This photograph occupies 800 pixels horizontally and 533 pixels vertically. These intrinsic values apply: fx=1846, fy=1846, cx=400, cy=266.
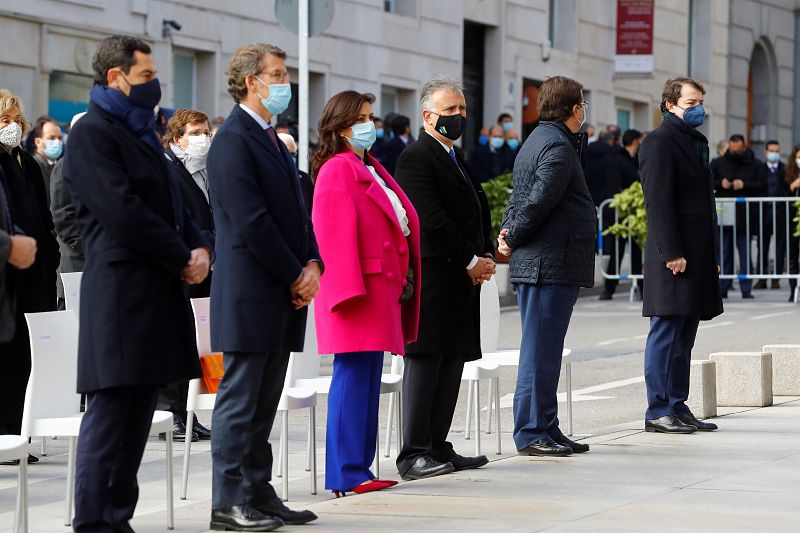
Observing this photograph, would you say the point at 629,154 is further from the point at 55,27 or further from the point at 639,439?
the point at 639,439

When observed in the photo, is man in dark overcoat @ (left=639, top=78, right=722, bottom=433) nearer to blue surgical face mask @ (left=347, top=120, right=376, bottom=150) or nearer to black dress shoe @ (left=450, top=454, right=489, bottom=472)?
black dress shoe @ (left=450, top=454, right=489, bottom=472)

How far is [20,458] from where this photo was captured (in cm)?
707

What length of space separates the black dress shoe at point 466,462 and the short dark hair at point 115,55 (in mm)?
3208

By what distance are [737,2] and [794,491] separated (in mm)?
37120

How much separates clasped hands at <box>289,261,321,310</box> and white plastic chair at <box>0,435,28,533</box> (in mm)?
1280

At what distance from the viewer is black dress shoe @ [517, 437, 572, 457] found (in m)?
10.0

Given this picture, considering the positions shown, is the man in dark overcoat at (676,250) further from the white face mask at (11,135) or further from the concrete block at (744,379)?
the white face mask at (11,135)

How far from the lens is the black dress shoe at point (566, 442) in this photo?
10141mm

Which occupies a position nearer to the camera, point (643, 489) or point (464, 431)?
point (643, 489)

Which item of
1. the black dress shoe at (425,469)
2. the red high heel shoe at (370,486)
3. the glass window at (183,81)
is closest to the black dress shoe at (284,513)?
the red high heel shoe at (370,486)

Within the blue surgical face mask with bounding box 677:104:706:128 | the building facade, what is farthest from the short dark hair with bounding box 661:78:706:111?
the building facade

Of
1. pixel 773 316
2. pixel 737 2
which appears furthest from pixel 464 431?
pixel 737 2

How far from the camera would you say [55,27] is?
2191 centimetres

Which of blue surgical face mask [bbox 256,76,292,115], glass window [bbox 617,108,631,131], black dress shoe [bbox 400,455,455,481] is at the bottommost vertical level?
black dress shoe [bbox 400,455,455,481]
